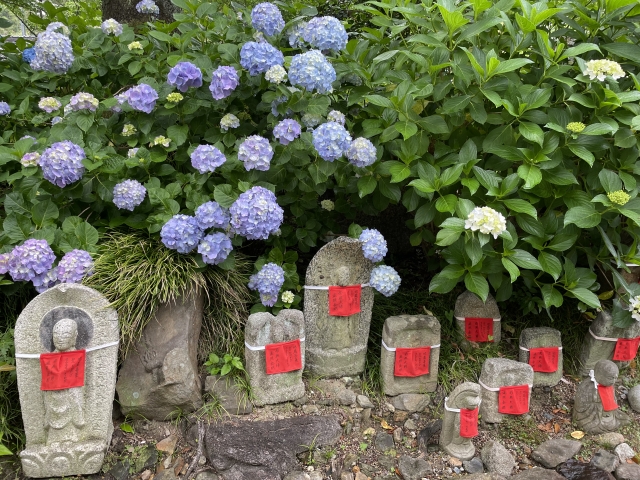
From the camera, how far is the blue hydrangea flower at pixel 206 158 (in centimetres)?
203

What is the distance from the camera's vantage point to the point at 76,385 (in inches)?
71.5

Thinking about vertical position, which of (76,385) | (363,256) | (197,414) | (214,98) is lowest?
(197,414)

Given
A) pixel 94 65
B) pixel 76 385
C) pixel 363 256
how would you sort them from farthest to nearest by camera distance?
pixel 94 65 → pixel 363 256 → pixel 76 385

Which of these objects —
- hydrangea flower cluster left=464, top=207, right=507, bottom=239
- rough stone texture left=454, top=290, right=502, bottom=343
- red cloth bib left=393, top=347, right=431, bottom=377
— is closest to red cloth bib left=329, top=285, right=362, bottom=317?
red cloth bib left=393, top=347, right=431, bottom=377

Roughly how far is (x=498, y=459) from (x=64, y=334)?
172cm

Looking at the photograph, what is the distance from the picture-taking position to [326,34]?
2.09 m

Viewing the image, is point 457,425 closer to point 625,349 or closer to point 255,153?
point 625,349

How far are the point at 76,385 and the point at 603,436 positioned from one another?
2.19m

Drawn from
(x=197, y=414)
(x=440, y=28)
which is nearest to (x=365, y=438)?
(x=197, y=414)

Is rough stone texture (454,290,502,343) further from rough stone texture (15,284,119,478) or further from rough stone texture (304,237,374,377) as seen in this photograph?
rough stone texture (15,284,119,478)

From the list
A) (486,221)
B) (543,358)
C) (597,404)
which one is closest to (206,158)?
(486,221)

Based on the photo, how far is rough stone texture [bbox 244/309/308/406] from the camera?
208 centimetres

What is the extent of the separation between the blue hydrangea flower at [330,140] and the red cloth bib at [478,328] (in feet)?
3.59

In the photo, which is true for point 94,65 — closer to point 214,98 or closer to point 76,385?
point 214,98
